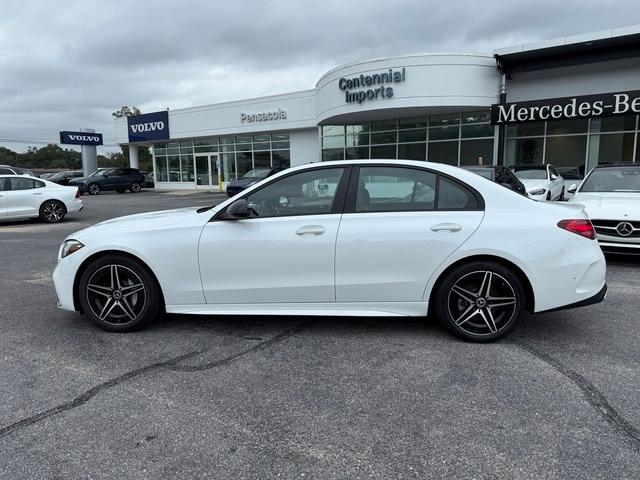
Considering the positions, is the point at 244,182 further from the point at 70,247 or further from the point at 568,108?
the point at 70,247

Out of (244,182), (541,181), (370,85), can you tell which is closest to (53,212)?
(244,182)

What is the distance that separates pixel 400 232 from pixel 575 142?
60.4 feet

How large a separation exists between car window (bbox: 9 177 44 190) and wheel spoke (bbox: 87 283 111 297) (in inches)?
452

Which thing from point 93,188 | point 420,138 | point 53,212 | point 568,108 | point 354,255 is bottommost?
point 53,212

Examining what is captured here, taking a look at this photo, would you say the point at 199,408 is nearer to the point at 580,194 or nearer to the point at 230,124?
the point at 580,194

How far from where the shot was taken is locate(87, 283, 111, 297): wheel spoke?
445 cm

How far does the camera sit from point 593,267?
4.04 meters

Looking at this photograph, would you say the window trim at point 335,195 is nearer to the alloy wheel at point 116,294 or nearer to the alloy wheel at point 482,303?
the alloy wheel at point 116,294

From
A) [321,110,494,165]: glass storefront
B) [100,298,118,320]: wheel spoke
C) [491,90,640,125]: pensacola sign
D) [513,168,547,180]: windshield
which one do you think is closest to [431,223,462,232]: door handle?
[100,298,118,320]: wheel spoke

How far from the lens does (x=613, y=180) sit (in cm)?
864

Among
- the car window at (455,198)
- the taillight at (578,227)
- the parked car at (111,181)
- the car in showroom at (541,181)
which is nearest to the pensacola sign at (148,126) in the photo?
the parked car at (111,181)

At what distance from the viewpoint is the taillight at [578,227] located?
13.2ft

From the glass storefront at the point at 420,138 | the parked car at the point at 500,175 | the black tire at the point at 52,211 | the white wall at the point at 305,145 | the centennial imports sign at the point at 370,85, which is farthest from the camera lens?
the white wall at the point at 305,145

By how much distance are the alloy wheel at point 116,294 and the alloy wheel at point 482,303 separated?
2.74 m
